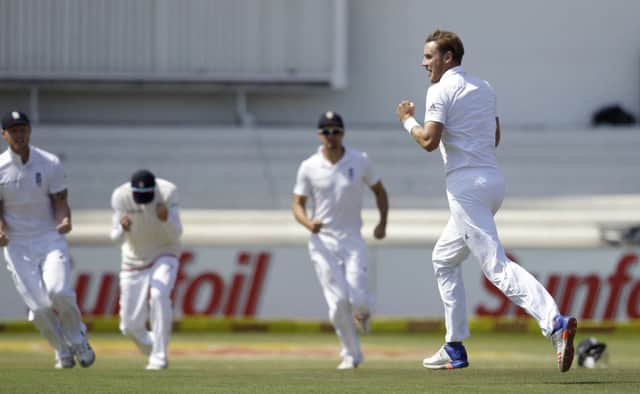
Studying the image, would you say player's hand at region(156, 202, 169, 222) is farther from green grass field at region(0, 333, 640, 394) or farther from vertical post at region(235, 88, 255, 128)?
vertical post at region(235, 88, 255, 128)

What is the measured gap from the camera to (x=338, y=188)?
1239 centimetres

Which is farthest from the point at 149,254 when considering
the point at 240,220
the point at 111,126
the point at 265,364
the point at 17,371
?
the point at 111,126

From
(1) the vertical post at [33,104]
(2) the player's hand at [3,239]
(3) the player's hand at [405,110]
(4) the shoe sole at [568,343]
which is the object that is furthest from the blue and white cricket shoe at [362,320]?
(1) the vertical post at [33,104]

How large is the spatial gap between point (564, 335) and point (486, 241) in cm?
72

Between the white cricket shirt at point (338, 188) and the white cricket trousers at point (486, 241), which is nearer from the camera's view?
the white cricket trousers at point (486, 241)

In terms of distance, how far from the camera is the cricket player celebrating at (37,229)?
36.5 feet

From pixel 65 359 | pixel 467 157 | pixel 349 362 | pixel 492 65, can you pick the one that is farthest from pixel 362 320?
pixel 492 65

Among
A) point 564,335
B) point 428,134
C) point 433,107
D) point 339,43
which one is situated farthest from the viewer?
point 339,43

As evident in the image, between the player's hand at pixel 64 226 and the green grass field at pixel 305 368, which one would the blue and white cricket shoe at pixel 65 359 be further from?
the player's hand at pixel 64 226

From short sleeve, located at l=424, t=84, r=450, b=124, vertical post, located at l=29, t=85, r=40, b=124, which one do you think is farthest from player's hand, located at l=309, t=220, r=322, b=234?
vertical post, located at l=29, t=85, r=40, b=124

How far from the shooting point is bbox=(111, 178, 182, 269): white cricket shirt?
39.4 feet

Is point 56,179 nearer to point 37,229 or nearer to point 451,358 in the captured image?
point 37,229

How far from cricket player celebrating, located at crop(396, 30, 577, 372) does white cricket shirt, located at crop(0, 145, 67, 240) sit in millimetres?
3877

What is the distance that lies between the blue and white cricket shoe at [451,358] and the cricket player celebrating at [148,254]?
11.0 feet
